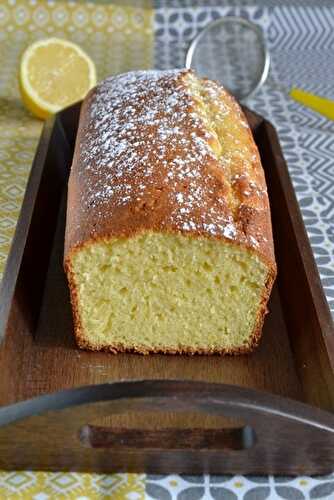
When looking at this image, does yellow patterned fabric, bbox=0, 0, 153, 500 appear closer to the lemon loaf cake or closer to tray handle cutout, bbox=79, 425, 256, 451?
the lemon loaf cake

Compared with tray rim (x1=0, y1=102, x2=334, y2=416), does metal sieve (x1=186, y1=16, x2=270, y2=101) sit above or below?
below

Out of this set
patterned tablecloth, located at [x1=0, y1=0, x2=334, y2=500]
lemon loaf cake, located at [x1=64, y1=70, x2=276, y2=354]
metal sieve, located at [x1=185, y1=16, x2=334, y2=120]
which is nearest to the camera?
lemon loaf cake, located at [x1=64, y1=70, x2=276, y2=354]

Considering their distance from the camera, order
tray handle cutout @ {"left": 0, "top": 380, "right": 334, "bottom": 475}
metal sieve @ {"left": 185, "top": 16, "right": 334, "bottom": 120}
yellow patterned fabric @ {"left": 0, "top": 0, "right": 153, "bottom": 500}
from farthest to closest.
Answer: metal sieve @ {"left": 185, "top": 16, "right": 334, "bottom": 120} → yellow patterned fabric @ {"left": 0, "top": 0, "right": 153, "bottom": 500} → tray handle cutout @ {"left": 0, "top": 380, "right": 334, "bottom": 475}

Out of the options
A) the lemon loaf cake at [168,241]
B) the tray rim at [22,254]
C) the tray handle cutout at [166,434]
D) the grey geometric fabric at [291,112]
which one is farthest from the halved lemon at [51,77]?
the tray handle cutout at [166,434]

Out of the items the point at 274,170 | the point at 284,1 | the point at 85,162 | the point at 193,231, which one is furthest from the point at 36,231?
the point at 284,1

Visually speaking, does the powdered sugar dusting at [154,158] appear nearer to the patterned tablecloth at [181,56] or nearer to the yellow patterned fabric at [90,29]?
the patterned tablecloth at [181,56]

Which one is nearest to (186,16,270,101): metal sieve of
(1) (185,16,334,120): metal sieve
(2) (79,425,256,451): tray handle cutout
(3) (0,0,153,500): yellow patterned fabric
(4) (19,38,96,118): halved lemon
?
(1) (185,16,334,120): metal sieve

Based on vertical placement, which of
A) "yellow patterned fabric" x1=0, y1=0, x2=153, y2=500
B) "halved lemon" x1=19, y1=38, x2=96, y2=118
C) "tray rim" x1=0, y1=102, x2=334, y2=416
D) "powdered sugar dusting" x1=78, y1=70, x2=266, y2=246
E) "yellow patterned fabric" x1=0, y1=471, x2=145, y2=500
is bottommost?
"yellow patterned fabric" x1=0, y1=0, x2=153, y2=500

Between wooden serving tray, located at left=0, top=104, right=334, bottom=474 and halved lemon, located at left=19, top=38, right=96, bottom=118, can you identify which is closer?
wooden serving tray, located at left=0, top=104, right=334, bottom=474
